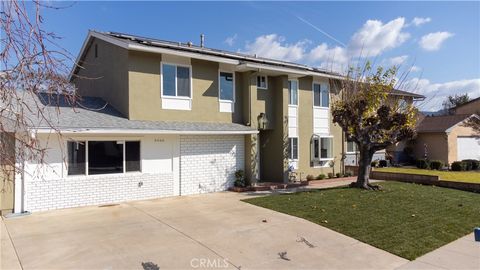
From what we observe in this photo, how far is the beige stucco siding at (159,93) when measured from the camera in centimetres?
1317

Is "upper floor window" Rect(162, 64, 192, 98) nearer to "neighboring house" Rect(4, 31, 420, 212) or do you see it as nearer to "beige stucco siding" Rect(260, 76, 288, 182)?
"neighboring house" Rect(4, 31, 420, 212)

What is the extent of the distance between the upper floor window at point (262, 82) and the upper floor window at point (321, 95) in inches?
139

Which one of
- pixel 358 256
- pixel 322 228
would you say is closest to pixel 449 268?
pixel 358 256

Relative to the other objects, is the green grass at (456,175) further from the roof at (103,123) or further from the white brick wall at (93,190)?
the white brick wall at (93,190)

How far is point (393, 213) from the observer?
1040 cm

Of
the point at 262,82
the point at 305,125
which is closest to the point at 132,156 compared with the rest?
the point at 262,82

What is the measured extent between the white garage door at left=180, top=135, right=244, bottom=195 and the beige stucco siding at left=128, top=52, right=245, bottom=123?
1.00m

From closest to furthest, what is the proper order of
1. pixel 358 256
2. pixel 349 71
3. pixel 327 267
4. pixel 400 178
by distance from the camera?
1. pixel 327 267
2. pixel 358 256
3. pixel 349 71
4. pixel 400 178

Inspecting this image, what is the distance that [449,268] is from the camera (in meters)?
6.33

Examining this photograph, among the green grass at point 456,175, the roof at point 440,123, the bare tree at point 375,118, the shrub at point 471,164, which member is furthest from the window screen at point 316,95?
the shrub at point 471,164

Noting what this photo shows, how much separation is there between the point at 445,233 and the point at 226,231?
576 cm

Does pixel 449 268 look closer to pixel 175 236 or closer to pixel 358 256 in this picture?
pixel 358 256

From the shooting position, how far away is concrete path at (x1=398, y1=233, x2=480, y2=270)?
6.42 m

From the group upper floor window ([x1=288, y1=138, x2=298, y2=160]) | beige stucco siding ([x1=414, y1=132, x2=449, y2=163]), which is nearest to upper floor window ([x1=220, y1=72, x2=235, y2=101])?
upper floor window ([x1=288, y1=138, x2=298, y2=160])
